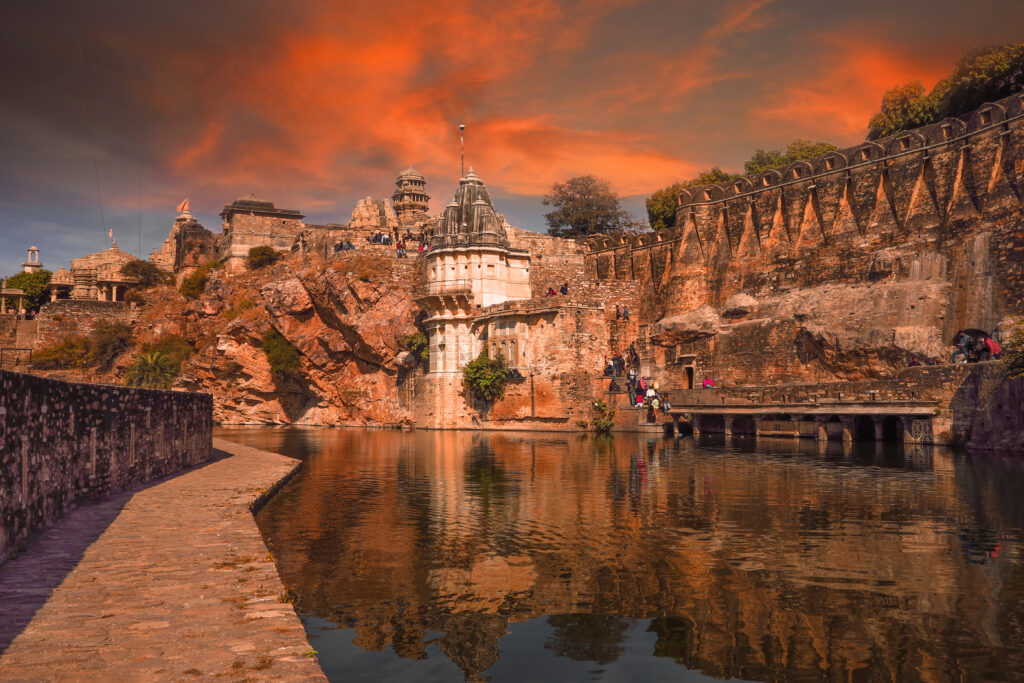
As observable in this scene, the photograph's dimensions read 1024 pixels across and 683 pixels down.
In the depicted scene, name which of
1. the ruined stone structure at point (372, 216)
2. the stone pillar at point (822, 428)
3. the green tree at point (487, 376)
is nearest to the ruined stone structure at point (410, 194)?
the ruined stone structure at point (372, 216)

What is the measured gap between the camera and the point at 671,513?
14148mm

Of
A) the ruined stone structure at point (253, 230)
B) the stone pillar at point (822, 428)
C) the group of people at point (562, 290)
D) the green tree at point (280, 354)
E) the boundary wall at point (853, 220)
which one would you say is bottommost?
the stone pillar at point (822, 428)

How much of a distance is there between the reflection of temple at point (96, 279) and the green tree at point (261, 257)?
49.6ft

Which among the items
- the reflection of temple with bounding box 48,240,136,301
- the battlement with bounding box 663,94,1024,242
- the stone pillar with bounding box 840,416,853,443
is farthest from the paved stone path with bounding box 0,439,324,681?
the reflection of temple with bounding box 48,240,136,301

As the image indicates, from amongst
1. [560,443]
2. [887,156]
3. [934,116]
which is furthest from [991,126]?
[560,443]

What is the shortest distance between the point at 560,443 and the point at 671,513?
19.0 meters

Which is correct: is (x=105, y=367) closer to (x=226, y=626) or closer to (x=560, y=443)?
(x=560, y=443)

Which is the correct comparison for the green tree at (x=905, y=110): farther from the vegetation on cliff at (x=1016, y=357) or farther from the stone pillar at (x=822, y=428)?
the vegetation on cliff at (x=1016, y=357)

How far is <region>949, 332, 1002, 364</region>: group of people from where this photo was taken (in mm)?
28406

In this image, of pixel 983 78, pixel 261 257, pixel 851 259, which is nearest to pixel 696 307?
pixel 851 259

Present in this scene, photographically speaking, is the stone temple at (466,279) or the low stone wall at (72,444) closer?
the low stone wall at (72,444)

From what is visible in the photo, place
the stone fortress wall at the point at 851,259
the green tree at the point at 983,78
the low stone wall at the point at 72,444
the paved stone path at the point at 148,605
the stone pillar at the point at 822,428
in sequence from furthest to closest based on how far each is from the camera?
the green tree at the point at 983,78
the stone fortress wall at the point at 851,259
the stone pillar at the point at 822,428
the low stone wall at the point at 72,444
the paved stone path at the point at 148,605

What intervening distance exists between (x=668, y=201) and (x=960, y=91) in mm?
21958

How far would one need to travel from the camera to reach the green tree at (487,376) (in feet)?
145
